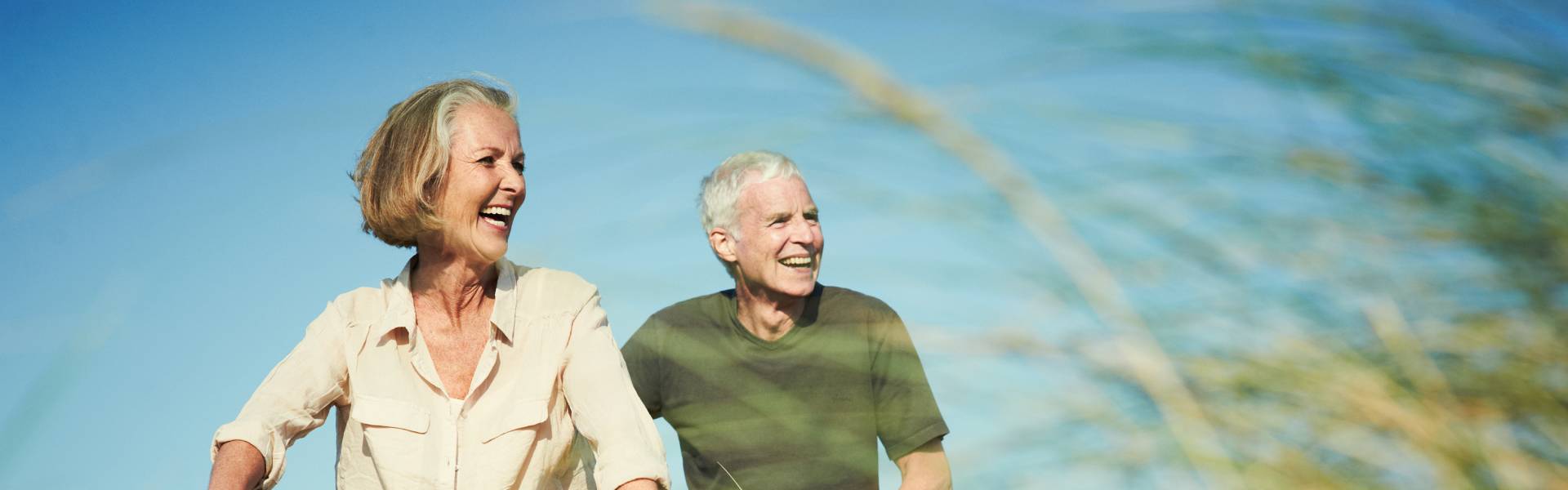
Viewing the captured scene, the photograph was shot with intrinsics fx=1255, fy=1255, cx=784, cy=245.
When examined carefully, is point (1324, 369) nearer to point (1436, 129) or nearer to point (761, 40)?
point (1436, 129)

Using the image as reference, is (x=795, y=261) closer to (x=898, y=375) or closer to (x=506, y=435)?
(x=506, y=435)

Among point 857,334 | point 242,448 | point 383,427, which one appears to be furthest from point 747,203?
point 857,334

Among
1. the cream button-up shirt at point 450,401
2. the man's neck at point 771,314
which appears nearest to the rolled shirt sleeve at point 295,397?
the cream button-up shirt at point 450,401

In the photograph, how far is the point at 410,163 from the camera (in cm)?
265

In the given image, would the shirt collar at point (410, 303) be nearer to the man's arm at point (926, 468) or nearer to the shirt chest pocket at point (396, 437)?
the shirt chest pocket at point (396, 437)

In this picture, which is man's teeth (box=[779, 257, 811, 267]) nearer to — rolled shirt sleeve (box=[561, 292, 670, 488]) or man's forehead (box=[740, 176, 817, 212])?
man's forehead (box=[740, 176, 817, 212])

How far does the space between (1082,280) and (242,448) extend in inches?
85.4

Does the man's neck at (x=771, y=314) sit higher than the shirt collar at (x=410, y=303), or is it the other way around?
the shirt collar at (x=410, y=303)

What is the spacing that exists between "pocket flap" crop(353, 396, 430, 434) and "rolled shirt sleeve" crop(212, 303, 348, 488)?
Result: 9 cm

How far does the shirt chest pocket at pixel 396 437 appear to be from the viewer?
8.23ft

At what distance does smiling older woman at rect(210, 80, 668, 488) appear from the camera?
2488 millimetres

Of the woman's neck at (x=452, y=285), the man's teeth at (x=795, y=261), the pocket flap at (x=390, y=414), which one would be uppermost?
the woman's neck at (x=452, y=285)

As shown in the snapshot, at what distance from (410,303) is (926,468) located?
1.28m

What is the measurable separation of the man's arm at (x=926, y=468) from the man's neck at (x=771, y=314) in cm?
134
